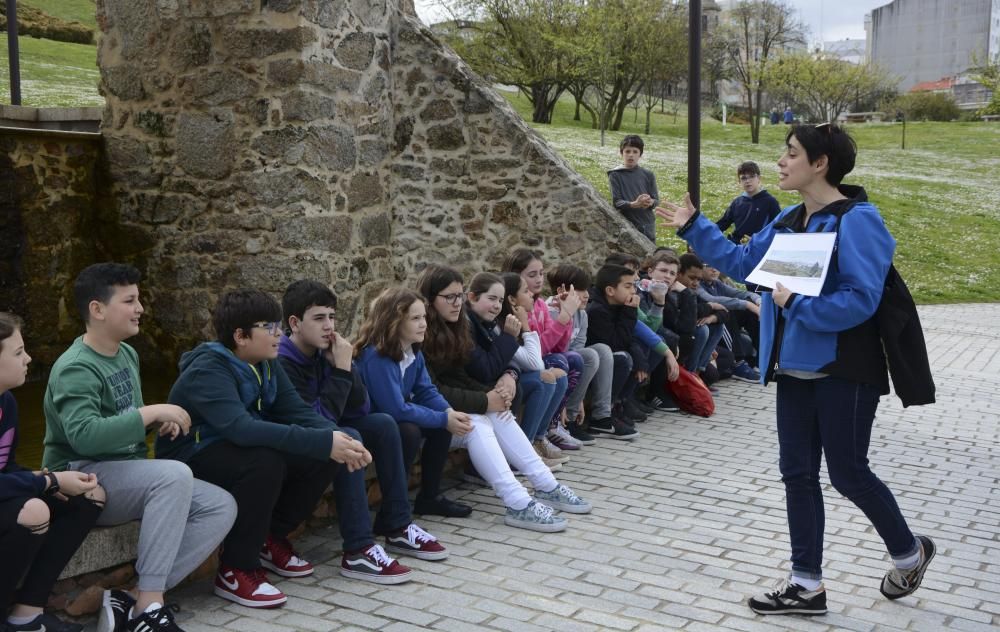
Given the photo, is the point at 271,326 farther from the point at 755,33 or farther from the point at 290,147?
the point at 755,33

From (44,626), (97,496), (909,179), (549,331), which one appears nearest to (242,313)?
(97,496)

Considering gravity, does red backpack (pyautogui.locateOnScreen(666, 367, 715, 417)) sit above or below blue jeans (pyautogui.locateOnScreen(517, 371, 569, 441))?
below

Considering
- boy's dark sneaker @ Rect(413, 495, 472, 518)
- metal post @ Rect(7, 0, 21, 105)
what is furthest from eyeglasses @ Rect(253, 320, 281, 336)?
metal post @ Rect(7, 0, 21, 105)

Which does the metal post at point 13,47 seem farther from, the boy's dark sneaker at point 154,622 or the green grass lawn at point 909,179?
the boy's dark sneaker at point 154,622

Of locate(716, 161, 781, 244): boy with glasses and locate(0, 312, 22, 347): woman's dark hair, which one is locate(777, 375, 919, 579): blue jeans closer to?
locate(0, 312, 22, 347): woman's dark hair

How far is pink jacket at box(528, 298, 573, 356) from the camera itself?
685 cm

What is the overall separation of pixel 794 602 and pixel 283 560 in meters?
2.14

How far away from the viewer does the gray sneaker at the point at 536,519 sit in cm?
530

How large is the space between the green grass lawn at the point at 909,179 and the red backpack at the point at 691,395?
34.4ft

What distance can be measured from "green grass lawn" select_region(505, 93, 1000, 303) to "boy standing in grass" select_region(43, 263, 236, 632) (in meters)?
15.2

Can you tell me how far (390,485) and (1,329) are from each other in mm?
1901

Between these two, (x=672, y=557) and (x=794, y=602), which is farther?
(x=672, y=557)

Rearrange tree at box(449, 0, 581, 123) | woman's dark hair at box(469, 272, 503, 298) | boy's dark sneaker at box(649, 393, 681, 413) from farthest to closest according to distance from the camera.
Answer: tree at box(449, 0, 581, 123) → boy's dark sneaker at box(649, 393, 681, 413) → woman's dark hair at box(469, 272, 503, 298)

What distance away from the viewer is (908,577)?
4406 mm
